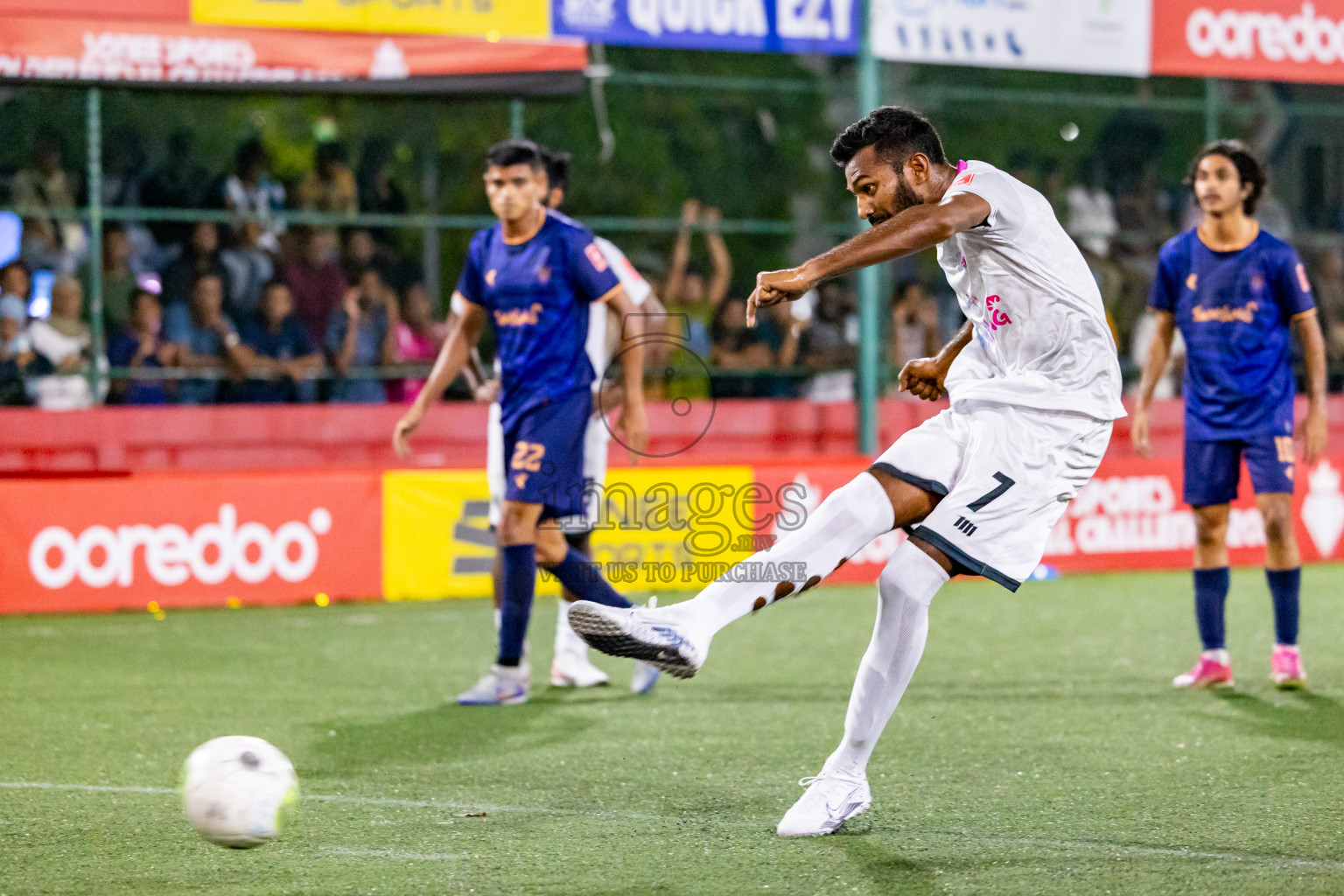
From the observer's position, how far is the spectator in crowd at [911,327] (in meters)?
13.3

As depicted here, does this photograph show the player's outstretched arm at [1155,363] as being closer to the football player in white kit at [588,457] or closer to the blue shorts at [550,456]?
the football player in white kit at [588,457]

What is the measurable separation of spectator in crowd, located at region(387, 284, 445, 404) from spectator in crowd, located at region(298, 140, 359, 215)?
3.05 ft

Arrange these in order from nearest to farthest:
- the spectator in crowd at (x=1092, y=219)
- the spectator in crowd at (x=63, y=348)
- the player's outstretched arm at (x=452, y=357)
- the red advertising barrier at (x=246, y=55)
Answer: the player's outstretched arm at (x=452, y=357), the red advertising barrier at (x=246, y=55), the spectator in crowd at (x=63, y=348), the spectator in crowd at (x=1092, y=219)

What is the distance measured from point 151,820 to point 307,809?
0.40m

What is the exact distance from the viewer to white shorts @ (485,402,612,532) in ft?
21.3

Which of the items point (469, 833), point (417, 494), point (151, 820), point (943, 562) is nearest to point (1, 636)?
point (417, 494)

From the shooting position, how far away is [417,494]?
31.8 feet

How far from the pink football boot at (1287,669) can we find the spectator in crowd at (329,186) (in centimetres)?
846

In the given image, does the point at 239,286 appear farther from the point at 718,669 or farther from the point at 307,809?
the point at 307,809

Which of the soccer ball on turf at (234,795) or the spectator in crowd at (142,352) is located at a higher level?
the spectator in crowd at (142,352)

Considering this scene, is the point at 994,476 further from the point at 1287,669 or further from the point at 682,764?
the point at 1287,669

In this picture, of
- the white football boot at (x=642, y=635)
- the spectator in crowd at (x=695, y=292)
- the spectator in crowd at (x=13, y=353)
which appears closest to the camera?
the white football boot at (x=642, y=635)

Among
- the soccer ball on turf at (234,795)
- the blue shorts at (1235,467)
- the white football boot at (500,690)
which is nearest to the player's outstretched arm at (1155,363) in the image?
the blue shorts at (1235,467)

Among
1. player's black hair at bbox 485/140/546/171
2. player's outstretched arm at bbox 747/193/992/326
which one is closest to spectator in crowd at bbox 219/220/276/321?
player's black hair at bbox 485/140/546/171
